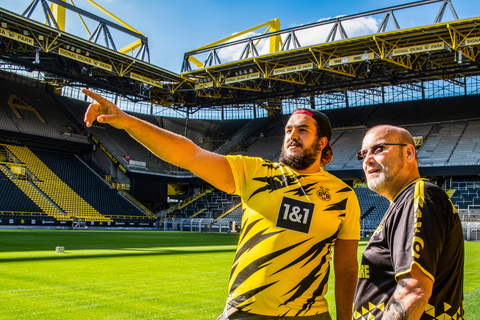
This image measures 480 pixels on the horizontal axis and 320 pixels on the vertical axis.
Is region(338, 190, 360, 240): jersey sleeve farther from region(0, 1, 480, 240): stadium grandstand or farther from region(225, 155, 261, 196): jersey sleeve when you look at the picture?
region(0, 1, 480, 240): stadium grandstand

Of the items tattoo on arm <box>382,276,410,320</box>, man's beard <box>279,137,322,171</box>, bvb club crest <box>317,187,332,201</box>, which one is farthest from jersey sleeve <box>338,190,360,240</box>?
tattoo on arm <box>382,276,410,320</box>

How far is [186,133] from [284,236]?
5494 cm

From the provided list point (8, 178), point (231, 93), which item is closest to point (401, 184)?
point (8, 178)

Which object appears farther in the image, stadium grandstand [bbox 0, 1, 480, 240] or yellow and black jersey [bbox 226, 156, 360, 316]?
stadium grandstand [bbox 0, 1, 480, 240]

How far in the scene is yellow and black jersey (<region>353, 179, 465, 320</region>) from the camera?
1976mm

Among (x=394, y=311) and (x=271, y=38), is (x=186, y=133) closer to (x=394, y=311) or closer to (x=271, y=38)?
(x=271, y=38)

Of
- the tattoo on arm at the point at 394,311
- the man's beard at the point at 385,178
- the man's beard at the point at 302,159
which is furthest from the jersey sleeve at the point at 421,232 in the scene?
the man's beard at the point at 302,159

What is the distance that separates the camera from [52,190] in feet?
123

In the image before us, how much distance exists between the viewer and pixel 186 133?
5694cm

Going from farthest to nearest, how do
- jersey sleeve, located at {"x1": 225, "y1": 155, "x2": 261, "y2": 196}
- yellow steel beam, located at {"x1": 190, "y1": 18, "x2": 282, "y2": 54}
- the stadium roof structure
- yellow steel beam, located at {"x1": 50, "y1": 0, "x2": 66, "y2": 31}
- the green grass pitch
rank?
yellow steel beam, located at {"x1": 190, "y1": 18, "x2": 282, "y2": 54}, yellow steel beam, located at {"x1": 50, "y1": 0, "x2": 66, "y2": 31}, the stadium roof structure, the green grass pitch, jersey sleeve, located at {"x1": 225, "y1": 155, "x2": 261, "y2": 196}

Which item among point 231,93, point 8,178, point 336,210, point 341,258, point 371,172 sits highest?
point 231,93

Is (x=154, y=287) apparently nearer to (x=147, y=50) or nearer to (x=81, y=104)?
(x=147, y=50)

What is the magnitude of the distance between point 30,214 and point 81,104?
20.6 m

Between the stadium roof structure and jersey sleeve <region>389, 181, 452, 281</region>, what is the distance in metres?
29.3
